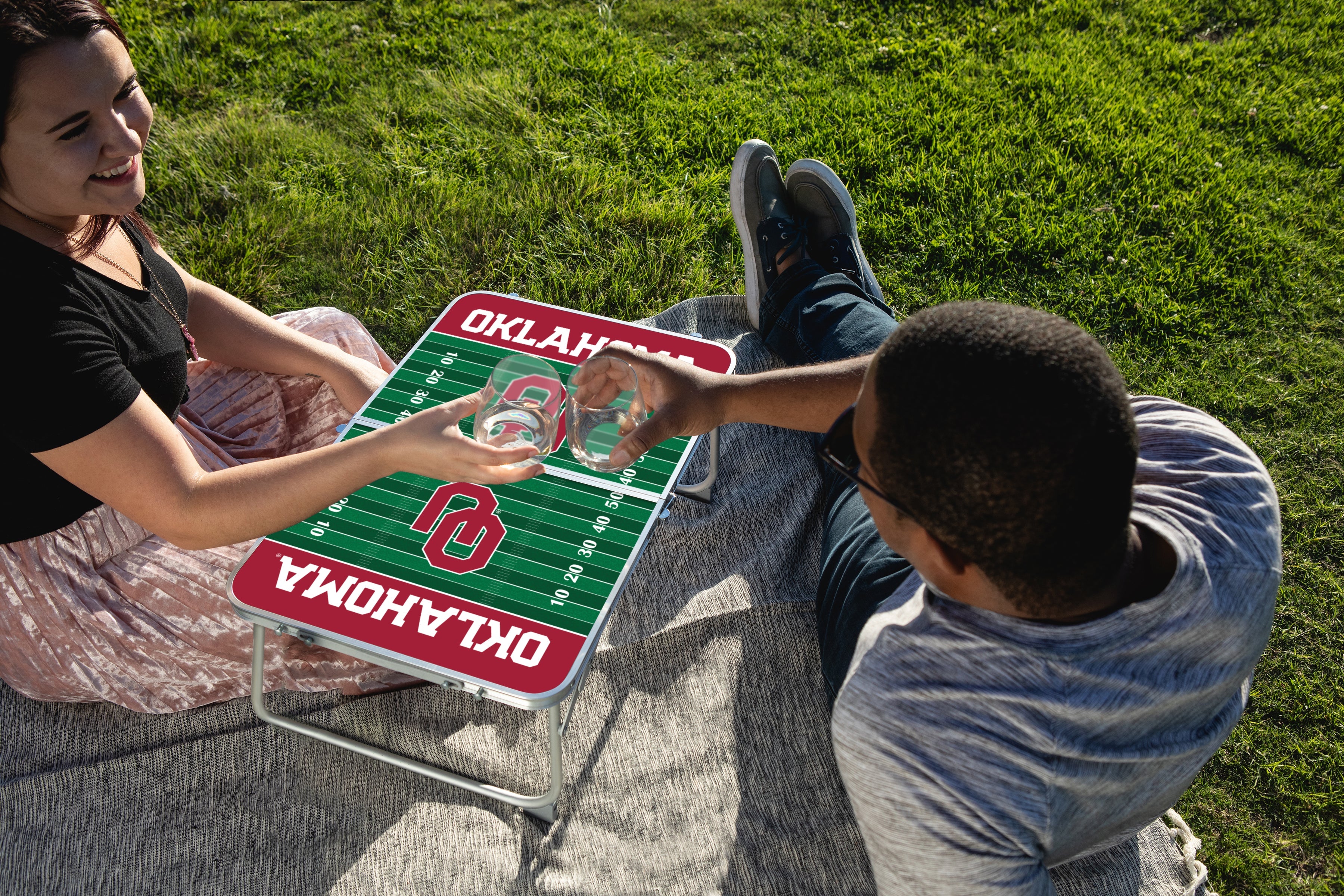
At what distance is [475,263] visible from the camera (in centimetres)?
474

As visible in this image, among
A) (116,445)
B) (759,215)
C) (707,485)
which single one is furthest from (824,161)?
(116,445)

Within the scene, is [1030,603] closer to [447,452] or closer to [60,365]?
[447,452]

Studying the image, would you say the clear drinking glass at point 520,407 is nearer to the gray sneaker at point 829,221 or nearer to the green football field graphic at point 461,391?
the green football field graphic at point 461,391

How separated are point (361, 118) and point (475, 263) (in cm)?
134

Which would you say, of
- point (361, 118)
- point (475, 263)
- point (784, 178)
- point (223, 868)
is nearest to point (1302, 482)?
point (784, 178)

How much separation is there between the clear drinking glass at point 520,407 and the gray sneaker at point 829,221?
1517 mm

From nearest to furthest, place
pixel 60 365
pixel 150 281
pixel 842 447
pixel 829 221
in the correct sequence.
A: pixel 842 447
pixel 60 365
pixel 150 281
pixel 829 221

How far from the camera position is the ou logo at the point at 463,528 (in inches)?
103

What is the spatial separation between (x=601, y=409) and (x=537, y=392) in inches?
7.7

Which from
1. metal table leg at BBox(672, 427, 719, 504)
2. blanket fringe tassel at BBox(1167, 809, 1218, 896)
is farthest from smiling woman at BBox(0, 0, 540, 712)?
blanket fringe tassel at BBox(1167, 809, 1218, 896)

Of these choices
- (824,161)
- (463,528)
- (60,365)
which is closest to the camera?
(60,365)

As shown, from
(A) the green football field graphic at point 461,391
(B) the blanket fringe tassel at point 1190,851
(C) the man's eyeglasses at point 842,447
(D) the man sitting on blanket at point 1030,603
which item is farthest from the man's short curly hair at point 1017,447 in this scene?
(B) the blanket fringe tassel at point 1190,851

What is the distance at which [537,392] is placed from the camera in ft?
9.05

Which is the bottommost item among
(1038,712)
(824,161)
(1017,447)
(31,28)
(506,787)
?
(506,787)
